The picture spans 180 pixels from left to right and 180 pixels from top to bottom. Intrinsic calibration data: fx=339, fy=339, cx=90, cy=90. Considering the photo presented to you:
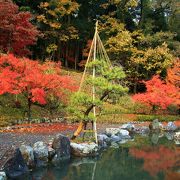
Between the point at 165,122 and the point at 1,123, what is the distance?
16752mm

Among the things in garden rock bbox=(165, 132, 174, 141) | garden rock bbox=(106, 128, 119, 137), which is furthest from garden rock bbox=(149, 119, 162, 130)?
garden rock bbox=(106, 128, 119, 137)

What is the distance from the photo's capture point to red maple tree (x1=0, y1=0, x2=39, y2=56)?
2905 centimetres

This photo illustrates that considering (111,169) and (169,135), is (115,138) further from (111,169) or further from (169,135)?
(111,169)

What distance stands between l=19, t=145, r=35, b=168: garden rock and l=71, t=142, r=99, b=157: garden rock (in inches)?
131

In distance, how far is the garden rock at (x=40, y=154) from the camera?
53.0 feet

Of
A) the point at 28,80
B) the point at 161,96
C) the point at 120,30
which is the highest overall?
the point at 120,30

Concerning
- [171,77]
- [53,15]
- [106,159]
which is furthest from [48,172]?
[53,15]

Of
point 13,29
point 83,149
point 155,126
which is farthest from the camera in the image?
point 155,126

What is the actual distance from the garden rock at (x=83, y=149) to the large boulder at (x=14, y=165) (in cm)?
440

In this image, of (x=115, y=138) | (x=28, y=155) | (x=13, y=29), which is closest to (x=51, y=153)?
(x=28, y=155)

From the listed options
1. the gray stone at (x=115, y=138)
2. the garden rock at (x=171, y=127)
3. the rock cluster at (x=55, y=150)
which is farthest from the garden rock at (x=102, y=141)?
the garden rock at (x=171, y=127)

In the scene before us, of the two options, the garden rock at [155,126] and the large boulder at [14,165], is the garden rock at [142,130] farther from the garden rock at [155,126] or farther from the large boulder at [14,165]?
the large boulder at [14,165]

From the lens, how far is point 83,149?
18750mm

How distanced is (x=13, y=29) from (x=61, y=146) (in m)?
15.7
